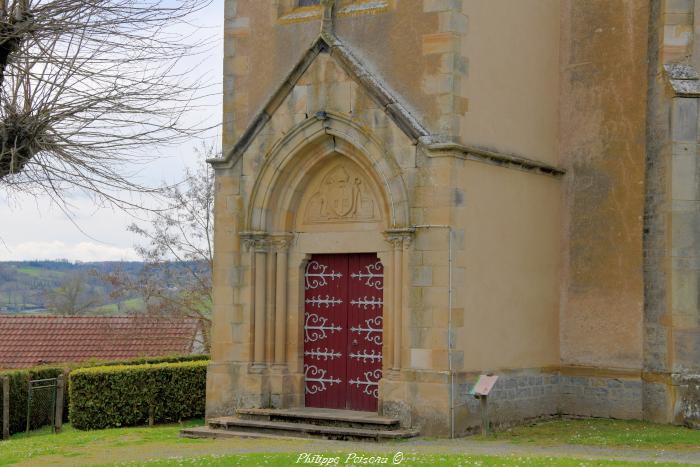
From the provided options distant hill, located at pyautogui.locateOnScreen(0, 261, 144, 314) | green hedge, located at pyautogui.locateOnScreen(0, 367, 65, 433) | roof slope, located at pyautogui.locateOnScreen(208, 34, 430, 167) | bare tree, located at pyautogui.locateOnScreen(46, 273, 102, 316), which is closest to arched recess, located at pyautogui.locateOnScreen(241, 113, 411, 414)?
roof slope, located at pyautogui.locateOnScreen(208, 34, 430, 167)

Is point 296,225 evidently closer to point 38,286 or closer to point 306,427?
point 306,427

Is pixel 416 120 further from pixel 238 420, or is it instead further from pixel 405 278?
pixel 238 420

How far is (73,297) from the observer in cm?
5322

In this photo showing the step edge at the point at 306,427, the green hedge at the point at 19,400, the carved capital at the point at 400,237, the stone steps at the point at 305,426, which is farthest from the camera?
the green hedge at the point at 19,400

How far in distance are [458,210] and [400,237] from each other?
0.93 m

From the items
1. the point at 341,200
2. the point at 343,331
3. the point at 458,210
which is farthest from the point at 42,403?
the point at 458,210

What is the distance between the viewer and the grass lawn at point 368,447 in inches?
522

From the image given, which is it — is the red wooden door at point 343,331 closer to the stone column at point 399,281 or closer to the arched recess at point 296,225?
the arched recess at point 296,225

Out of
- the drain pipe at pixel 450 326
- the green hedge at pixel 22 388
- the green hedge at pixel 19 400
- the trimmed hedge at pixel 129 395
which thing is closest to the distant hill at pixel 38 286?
the green hedge at pixel 22 388

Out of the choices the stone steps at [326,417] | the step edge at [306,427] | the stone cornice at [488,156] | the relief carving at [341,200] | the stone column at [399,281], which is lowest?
the step edge at [306,427]

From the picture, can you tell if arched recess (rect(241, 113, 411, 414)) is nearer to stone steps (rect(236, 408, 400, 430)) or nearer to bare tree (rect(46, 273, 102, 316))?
stone steps (rect(236, 408, 400, 430))

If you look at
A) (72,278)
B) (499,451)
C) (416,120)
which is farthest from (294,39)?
(72,278)

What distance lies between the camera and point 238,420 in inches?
677

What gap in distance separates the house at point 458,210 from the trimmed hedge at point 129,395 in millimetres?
2629
